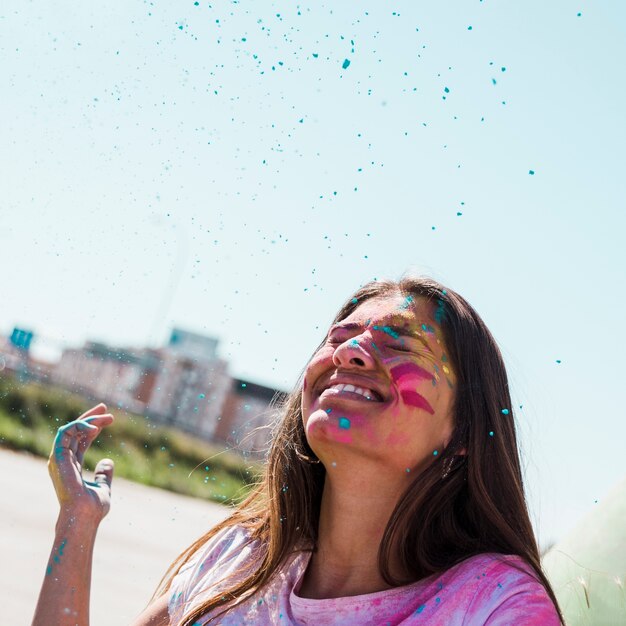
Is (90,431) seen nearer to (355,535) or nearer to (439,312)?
(355,535)

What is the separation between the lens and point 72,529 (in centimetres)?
184

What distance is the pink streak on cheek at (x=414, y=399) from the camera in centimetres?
158

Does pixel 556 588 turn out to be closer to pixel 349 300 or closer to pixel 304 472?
pixel 304 472

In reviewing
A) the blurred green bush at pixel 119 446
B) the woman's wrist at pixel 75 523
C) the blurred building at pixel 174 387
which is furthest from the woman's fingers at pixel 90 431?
the blurred building at pixel 174 387

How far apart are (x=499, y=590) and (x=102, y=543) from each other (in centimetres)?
461

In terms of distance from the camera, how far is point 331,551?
64.2 inches

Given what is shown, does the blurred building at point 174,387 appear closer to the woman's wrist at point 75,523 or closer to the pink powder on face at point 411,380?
the woman's wrist at point 75,523

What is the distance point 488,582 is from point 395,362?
45 cm

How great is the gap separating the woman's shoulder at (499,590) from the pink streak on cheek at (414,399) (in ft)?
0.96

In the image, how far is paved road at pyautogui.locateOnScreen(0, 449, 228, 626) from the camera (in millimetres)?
3740

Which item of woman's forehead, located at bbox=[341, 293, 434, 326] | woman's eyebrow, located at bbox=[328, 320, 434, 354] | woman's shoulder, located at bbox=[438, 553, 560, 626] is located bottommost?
woman's shoulder, located at bbox=[438, 553, 560, 626]

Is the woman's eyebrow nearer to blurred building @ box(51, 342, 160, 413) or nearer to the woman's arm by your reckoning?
the woman's arm

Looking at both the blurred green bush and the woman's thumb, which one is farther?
the blurred green bush

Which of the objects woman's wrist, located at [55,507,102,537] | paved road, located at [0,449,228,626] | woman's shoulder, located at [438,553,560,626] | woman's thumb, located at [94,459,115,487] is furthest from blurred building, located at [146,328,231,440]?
woman's shoulder, located at [438,553,560,626]
